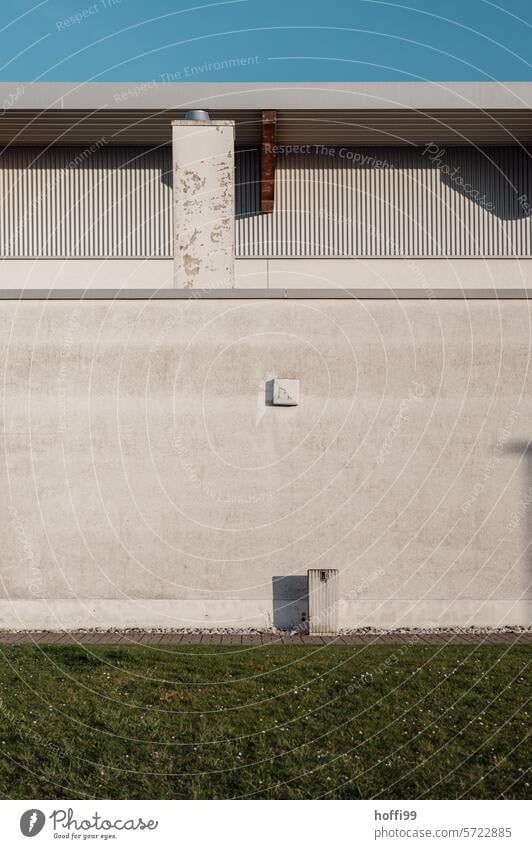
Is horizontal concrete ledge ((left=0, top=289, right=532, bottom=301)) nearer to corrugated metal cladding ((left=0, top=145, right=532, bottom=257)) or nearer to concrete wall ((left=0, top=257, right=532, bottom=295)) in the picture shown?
concrete wall ((left=0, top=257, right=532, bottom=295))

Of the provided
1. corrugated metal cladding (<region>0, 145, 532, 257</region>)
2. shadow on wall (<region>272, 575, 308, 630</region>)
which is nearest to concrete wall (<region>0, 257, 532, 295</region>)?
corrugated metal cladding (<region>0, 145, 532, 257</region>)

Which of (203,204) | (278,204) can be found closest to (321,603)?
(203,204)

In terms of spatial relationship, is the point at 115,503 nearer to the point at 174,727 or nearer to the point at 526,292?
the point at 174,727

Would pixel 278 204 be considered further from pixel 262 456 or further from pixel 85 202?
pixel 262 456

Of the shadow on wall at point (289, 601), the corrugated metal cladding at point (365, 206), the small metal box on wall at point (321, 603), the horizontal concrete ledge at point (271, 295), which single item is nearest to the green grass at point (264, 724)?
the small metal box on wall at point (321, 603)

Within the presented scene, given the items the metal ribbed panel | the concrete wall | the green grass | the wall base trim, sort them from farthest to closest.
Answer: the metal ribbed panel
the concrete wall
the wall base trim
the green grass

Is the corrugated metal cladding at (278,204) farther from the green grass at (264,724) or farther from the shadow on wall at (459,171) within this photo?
the green grass at (264,724)

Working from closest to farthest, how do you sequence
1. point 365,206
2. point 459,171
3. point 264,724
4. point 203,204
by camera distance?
point 264,724 < point 203,204 < point 365,206 < point 459,171
